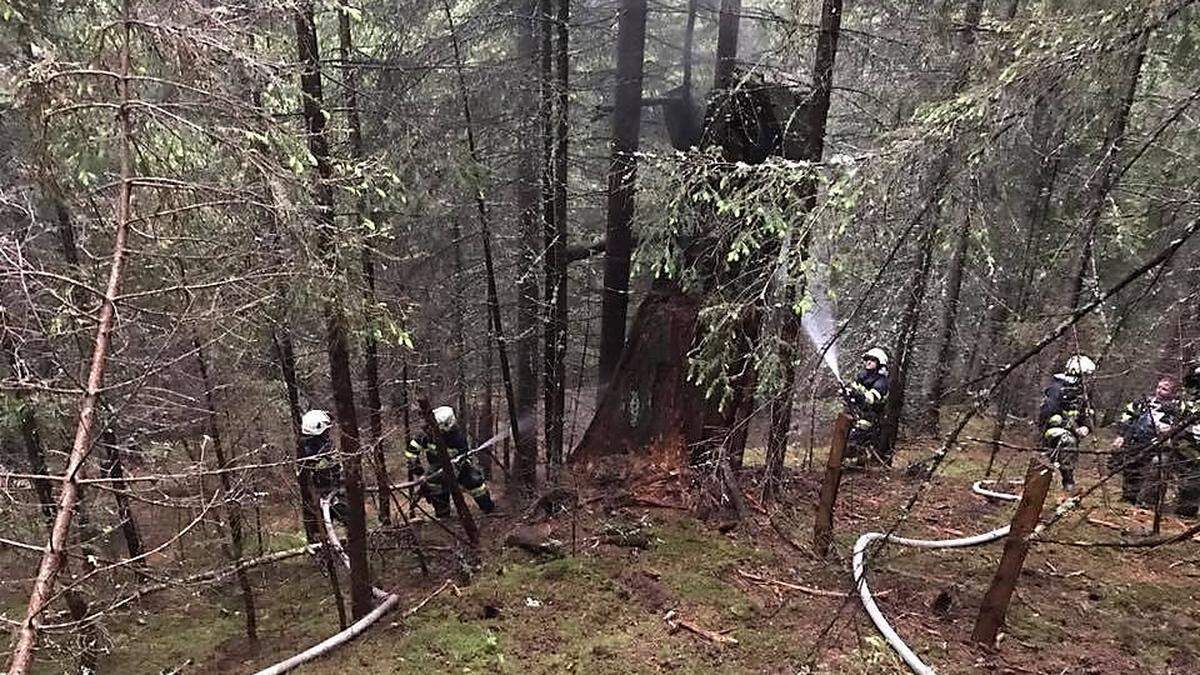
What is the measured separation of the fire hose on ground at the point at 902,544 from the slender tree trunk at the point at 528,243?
4702 millimetres

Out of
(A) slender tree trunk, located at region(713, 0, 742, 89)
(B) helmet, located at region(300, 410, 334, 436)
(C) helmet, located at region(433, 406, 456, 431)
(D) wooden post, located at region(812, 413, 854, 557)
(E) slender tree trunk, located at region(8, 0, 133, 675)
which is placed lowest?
(B) helmet, located at region(300, 410, 334, 436)

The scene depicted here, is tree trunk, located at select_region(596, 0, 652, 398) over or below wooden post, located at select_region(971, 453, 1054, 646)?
over

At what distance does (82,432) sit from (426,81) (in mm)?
7864

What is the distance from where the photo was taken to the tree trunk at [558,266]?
924 cm

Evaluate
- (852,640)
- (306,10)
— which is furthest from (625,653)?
(306,10)

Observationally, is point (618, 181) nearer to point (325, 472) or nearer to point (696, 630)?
point (325, 472)

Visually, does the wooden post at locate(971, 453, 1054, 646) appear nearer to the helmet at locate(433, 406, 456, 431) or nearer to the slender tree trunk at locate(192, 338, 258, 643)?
the slender tree trunk at locate(192, 338, 258, 643)

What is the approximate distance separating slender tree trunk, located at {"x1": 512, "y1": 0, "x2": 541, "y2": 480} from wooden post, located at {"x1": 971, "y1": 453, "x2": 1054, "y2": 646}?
18.8 feet

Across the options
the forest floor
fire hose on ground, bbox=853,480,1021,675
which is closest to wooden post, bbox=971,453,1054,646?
the forest floor

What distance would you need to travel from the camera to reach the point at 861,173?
15.6 feet

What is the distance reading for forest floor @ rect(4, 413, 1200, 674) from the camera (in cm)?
571

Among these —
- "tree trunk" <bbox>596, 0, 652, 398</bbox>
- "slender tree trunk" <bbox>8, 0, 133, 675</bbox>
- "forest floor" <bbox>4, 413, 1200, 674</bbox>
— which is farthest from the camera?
"tree trunk" <bbox>596, 0, 652, 398</bbox>

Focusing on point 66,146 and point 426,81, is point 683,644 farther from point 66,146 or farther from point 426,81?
point 426,81

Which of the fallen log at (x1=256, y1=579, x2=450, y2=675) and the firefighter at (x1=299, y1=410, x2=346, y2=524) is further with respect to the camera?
the firefighter at (x1=299, y1=410, x2=346, y2=524)
